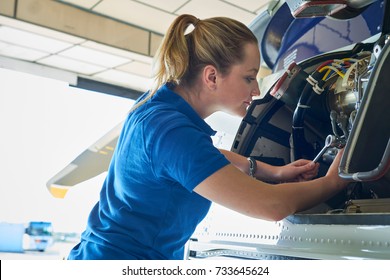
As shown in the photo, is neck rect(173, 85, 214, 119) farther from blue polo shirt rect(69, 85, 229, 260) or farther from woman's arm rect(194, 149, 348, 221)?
woman's arm rect(194, 149, 348, 221)

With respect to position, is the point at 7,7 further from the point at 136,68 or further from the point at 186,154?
the point at 186,154

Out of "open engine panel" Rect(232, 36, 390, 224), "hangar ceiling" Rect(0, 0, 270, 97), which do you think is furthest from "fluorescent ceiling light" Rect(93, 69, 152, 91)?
"open engine panel" Rect(232, 36, 390, 224)

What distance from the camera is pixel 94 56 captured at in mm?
6102

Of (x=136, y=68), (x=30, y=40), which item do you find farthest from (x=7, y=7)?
(x=136, y=68)

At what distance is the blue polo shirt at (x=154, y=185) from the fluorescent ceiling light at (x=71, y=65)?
5.17 meters

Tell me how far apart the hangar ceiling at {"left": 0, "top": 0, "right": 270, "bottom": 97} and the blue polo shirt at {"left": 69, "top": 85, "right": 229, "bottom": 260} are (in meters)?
4.09

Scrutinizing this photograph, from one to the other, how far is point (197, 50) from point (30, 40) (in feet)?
15.8

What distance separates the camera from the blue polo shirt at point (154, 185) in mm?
1086

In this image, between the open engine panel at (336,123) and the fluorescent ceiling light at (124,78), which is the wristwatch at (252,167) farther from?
the fluorescent ceiling light at (124,78)

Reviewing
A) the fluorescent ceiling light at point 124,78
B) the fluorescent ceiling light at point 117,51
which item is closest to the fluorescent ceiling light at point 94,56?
the fluorescent ceiling light at point 117,51

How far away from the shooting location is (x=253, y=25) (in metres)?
2.24

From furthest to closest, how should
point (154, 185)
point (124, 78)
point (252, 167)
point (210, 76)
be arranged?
point (124, 78) → point (252, 167) → point (210, 76) → point (154, 185)
